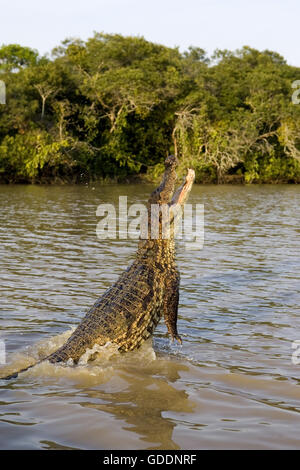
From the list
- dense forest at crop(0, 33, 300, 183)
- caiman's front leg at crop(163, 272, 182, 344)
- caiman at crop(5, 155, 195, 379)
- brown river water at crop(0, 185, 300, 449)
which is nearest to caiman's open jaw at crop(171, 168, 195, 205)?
caiman at crop(5, 155, 195, 379)

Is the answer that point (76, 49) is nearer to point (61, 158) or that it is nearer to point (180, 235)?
point (61, 158)

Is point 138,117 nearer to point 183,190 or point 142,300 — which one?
point 183,190

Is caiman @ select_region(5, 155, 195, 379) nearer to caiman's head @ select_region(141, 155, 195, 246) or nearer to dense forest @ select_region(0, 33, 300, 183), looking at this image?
caiman's head @ select_region(141, 155, 195, 246)

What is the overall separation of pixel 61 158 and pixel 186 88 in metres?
10.2

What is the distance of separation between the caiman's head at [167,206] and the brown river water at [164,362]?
3.72 ft

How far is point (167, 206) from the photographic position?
5664 millimetres

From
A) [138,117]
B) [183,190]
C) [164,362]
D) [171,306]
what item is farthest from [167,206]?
[138,117]

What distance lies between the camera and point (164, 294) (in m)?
5.38

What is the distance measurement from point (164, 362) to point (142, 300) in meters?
0.62

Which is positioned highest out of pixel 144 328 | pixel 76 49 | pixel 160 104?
pixel 76 49

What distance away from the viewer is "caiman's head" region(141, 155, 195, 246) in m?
A: 5.60

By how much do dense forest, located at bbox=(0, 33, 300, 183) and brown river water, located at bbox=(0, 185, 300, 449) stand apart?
21.5m
